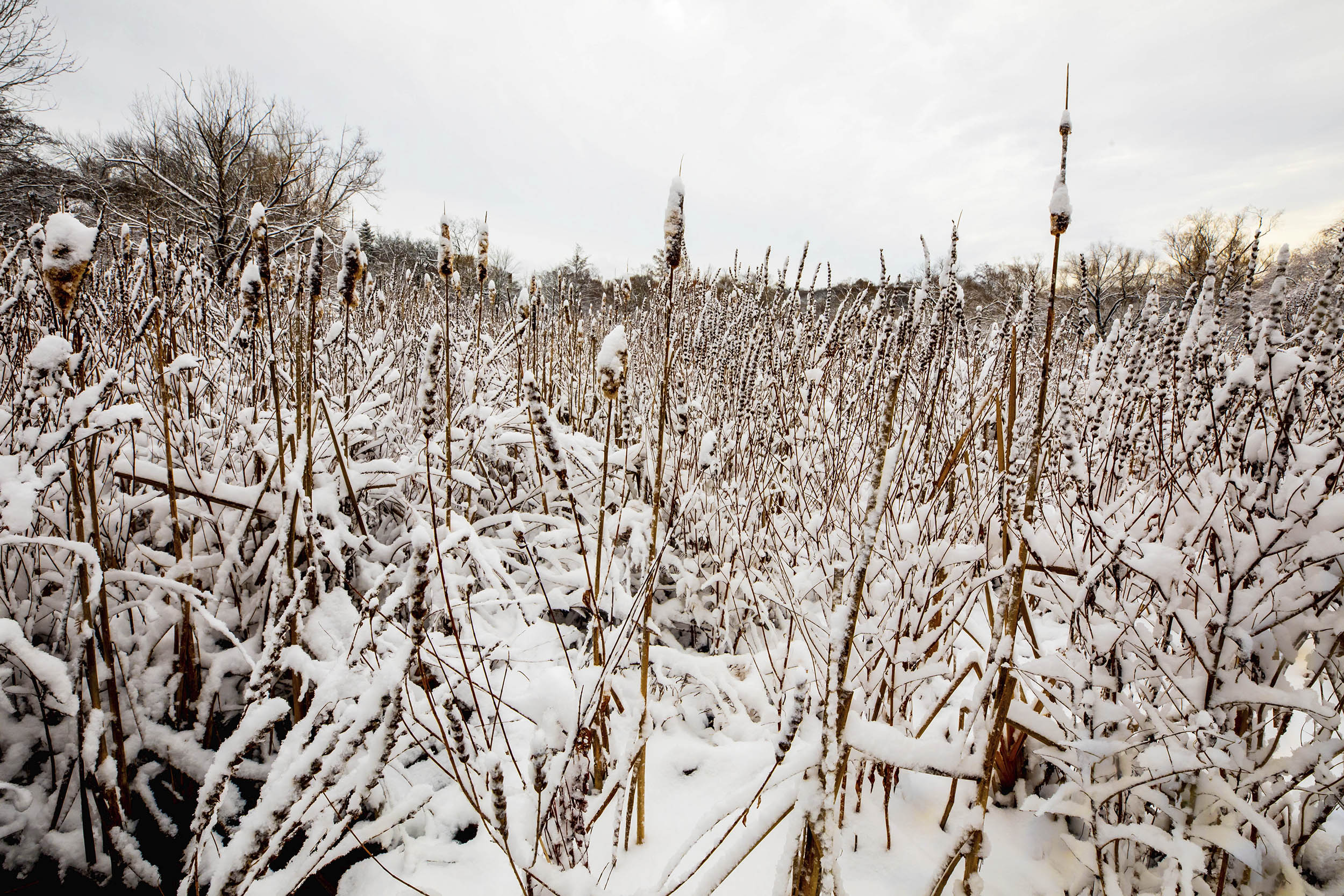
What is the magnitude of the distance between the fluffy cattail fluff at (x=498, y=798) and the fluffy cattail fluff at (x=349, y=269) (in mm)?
980

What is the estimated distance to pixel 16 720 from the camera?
109cm

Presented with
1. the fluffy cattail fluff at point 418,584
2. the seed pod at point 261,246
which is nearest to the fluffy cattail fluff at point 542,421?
the fluffy cattail fluff at point 418,584

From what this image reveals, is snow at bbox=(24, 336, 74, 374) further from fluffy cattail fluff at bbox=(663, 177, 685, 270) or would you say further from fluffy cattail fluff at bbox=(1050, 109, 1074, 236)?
fluffy cattail fluff at bbox=(1050, 109, 1074, 236)

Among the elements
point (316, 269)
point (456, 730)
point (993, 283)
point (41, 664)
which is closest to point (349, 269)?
point (316, 269)

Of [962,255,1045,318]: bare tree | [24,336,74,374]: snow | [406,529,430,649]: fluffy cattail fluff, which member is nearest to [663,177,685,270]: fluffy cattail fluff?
[406,529,430,649]: fluffy cattail fluff

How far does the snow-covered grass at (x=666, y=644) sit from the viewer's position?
73 centimetres

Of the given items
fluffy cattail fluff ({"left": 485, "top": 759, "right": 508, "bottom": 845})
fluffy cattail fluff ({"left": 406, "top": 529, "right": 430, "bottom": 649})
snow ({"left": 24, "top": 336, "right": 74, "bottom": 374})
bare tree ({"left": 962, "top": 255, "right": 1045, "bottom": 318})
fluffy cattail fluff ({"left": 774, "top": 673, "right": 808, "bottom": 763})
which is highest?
bare tree ({"left": 962, "top": 255, "right": 1045, "bottom": 318})

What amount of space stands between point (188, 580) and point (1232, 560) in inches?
77.6

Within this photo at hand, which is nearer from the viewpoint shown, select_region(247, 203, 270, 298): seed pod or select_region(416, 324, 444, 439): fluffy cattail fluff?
select_region(416, 324, 444, 439): fluffy cattail fluff

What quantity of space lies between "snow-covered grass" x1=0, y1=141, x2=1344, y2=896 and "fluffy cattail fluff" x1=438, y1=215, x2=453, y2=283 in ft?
0.06

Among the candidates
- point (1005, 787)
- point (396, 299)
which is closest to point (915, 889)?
point (1005, 787)

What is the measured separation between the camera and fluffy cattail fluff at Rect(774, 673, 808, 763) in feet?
1.98

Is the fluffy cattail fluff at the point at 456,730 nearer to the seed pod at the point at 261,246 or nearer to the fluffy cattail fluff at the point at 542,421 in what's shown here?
the fluffy cattail fluff at the point at 542,421

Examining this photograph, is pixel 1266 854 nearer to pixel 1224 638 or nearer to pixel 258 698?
pixel 1224 638
